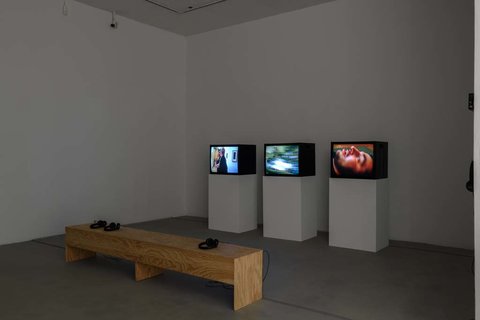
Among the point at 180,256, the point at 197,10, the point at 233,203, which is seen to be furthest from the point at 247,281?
Answer: the point at 197,10

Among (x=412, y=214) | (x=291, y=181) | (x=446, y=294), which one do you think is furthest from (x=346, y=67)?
(x=446, y=294)

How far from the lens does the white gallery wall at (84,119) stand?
548 cm

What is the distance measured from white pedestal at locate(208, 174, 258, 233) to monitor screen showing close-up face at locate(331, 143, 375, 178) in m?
1.52

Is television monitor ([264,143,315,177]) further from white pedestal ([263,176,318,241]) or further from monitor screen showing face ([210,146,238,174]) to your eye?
monitor screen showing face ([210,146,238,174])

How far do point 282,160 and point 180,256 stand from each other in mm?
2656

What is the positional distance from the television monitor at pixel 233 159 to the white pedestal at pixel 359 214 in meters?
1.44

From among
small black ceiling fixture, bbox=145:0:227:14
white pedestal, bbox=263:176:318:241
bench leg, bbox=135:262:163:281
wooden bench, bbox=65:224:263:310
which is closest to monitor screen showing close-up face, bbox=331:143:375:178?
white pedestal, bbox=263:176:318:241

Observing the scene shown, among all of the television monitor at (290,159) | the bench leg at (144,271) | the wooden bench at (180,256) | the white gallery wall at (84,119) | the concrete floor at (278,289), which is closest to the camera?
the concrete floor at (278,289)

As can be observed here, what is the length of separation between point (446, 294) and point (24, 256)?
4.35m

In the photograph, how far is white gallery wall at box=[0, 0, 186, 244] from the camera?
216 inches

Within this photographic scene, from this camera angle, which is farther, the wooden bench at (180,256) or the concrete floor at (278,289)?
the wooden bench at (180,256)

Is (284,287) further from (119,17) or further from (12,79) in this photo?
(119,17)

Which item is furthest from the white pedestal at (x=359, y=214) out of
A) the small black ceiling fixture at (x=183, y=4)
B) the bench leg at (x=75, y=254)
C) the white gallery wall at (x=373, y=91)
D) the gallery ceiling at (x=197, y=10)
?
the small black ceiling fixture at (x=183, y=4)

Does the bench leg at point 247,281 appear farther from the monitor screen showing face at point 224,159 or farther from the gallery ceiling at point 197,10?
the gallery ceiling at point 197,10
